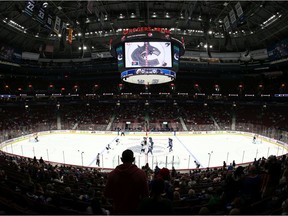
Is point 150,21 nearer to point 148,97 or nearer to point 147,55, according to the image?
point 147,55

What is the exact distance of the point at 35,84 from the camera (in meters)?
49.0

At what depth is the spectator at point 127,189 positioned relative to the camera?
2.76 meters

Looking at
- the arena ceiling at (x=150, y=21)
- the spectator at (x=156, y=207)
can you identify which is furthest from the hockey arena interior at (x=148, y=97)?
the spectator at (x=156, y=207)

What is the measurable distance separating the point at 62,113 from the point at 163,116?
19.6 metres

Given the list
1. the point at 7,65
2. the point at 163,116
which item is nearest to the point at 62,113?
the point at 7,65

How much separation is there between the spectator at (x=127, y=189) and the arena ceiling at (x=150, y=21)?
2058cm

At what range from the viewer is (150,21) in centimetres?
3275

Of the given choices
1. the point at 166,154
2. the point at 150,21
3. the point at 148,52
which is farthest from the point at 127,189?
the point at 150,21

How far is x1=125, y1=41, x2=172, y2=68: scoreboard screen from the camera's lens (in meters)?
20.0

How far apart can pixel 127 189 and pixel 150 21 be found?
33.0 metres

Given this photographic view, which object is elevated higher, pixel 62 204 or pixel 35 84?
pixel 35 84

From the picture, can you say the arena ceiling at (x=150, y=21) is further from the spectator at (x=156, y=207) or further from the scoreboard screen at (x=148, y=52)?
the spectator at (x=156, y=207)

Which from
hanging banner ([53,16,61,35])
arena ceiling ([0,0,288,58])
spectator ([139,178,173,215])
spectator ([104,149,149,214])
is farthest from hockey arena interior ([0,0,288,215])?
spectator ([139,178,173,215])

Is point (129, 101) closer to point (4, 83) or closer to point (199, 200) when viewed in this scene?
point (4, 83)
